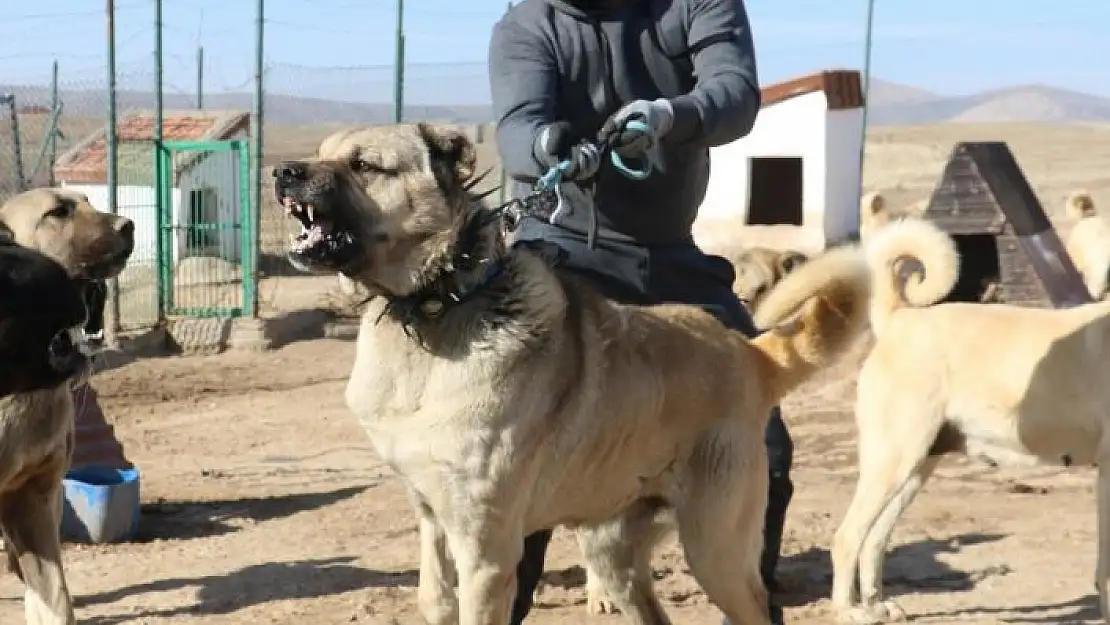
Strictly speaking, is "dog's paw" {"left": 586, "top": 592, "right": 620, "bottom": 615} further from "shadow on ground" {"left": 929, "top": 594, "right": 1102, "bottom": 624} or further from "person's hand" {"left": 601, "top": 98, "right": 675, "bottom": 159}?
"person's hand" {"left": 601, "top": 98, "right": 675, "bottom": 159}

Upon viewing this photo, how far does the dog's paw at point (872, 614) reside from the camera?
5.50 m

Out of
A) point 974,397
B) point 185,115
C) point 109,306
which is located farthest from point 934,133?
point 974,397

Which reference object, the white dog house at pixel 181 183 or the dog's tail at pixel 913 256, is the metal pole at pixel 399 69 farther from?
the dog's tail at pixel 913 256

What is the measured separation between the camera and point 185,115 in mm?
15711

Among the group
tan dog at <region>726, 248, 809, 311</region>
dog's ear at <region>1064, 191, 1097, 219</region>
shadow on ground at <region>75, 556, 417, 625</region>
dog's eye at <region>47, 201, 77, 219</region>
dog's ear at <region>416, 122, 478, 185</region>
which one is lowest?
shadow on ground at <region>75, 556, 417, 625</region>

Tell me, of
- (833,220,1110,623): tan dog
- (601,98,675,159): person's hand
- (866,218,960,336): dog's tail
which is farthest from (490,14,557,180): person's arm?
(833,220,1110,623): tan dog

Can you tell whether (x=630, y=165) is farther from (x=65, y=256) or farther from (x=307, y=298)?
(x=307, y=298)

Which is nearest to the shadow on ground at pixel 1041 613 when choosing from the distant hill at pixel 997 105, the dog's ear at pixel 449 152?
the dog's ear at pixel 449 152

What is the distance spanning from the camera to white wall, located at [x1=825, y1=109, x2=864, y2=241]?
57.3ft

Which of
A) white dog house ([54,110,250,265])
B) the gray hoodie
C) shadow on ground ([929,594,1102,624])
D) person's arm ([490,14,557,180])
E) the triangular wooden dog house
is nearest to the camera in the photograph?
person's arm ([490,14,557,180])

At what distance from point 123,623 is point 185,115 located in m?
11.0

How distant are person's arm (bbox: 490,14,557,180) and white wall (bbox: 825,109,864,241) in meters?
13.5

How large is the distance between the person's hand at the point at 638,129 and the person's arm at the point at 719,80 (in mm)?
83

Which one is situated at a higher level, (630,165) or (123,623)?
(630,165)
